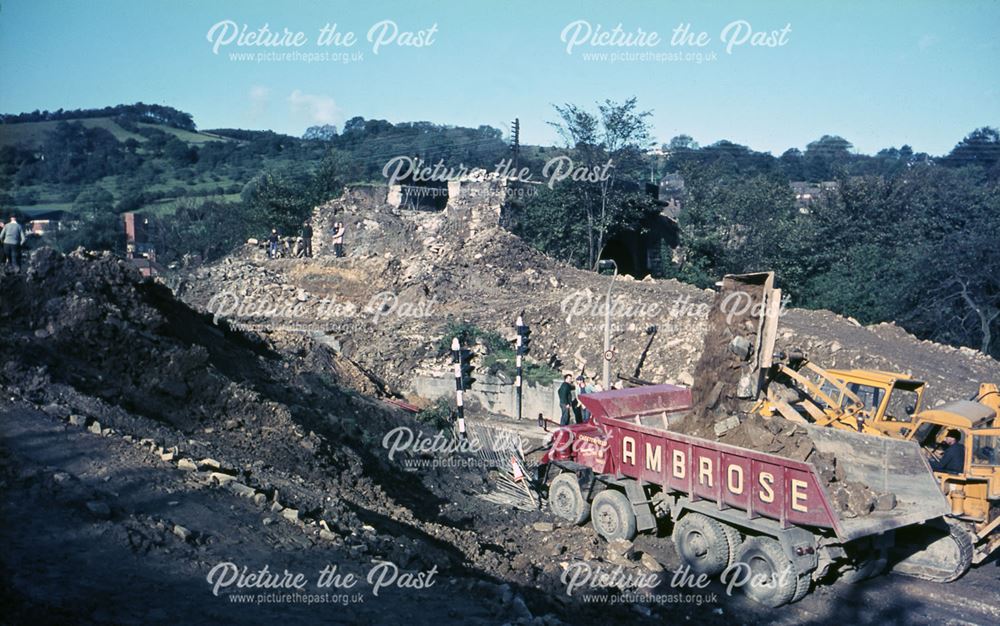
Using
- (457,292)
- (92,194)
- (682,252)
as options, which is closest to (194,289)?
(457,292)

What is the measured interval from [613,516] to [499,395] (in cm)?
703

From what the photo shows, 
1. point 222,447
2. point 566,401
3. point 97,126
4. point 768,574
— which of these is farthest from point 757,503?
point 97,126

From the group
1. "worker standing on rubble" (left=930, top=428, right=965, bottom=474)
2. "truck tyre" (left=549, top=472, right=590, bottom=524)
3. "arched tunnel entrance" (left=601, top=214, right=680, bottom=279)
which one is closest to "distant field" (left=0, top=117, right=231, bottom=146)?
"arched tunnel entrance" (left=601, top=214, right=680, bottom=279)

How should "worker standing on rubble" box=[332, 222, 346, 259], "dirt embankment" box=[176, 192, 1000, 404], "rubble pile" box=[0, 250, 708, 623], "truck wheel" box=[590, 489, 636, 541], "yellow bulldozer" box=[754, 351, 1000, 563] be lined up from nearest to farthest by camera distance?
"rubble pile" box=[0, 250, 708, 623] → "yellow bulldozer" box=[754, 351, 1000, 563] → "truck wheel" box=[590, 489, 636, 541] → "dirt embankment" box=[176, 192, 1000, 404] → "worker standing on rubble" box=[332, 222, 346, 259]

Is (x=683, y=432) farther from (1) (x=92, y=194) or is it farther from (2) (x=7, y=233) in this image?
(1) (x=92, y=194)

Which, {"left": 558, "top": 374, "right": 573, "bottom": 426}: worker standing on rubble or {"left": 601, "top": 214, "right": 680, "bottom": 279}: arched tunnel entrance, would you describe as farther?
{"left": 601, "top": 214, "right": 680, "bottom": 279}: arched tunnel entrance

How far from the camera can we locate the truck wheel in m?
9.59

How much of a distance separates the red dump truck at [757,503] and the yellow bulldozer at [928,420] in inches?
18.0

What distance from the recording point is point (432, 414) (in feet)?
48.2

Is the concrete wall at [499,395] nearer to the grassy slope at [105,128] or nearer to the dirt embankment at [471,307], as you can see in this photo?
the dirt embankment at [471,307]

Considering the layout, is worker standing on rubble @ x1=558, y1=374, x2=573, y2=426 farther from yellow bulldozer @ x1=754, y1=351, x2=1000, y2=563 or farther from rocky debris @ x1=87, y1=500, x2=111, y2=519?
rocky debris @ x1=87, y1=500, x2=111, y2=519

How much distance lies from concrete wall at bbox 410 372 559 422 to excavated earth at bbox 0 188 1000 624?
0.72 metres

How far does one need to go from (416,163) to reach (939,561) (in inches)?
1057

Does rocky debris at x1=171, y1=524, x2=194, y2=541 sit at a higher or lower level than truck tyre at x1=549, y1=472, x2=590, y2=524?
higher
